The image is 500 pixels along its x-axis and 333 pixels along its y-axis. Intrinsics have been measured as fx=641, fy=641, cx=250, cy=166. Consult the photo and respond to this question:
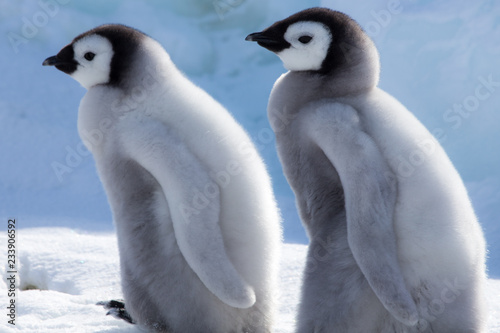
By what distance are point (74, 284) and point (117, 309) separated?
680mm

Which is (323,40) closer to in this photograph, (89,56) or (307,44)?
(307,44)

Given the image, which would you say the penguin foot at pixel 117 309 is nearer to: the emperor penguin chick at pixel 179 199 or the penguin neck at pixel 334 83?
the emperor penguin chick at pixel 179 199

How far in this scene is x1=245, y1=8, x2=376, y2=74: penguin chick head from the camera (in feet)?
5.21

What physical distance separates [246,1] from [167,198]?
4729mm

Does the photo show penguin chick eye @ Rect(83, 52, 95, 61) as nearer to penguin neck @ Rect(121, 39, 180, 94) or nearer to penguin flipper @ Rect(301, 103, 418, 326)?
penguin neck @ Rect(121, 39, 180, 94)

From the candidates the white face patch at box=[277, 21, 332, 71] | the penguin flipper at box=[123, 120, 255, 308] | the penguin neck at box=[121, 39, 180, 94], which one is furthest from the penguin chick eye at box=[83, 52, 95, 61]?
the white face patch at box=[277, 21, 332, 71]

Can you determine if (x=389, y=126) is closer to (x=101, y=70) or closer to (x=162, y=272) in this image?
(x=162, y=272)

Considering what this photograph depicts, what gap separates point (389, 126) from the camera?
1.50 metres

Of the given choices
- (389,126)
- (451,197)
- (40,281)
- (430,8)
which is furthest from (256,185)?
(430,8)

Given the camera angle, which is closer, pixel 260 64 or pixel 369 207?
pixel 369 207

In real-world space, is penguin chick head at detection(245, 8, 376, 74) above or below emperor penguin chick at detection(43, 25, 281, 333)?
above

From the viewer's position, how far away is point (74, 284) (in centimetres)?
254

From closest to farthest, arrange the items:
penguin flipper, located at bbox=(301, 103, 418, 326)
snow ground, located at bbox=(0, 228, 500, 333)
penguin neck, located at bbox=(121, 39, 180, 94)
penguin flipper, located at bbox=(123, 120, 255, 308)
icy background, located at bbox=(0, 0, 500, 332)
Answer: penguin flipper, located at bbox=(301, 103, 418, 326)
penguin flipper, located at bbox=(123, 120, 255, 308)
penguin neck, located at bbox=(121, 39, 180, 94)
snow ground, located at bbox=(0, 228, 500, 333)
icy background, located at bbox=(0, 0, 500, 332)

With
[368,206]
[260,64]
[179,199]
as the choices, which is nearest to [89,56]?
[179,199]
